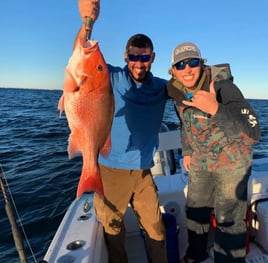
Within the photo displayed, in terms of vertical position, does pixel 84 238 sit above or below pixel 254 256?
above

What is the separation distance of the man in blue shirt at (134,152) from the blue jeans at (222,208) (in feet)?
1.52

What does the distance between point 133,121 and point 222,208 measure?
1.26 metres

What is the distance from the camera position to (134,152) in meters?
3.14

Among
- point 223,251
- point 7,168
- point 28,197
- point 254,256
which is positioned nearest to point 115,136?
point 223,251

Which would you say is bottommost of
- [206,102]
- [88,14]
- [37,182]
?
[37,182]

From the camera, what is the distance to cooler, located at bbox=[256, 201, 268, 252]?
3658 mm

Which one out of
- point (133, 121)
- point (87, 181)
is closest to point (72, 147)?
point (87, 181)

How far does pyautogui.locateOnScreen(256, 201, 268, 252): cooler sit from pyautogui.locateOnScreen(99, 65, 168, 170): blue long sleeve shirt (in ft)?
4.97

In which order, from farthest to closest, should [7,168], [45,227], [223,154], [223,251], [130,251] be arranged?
[7,168] → [45,227] → [130,251] → [223,251] → [223,154]

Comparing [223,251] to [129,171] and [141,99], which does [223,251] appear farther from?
[141,99]

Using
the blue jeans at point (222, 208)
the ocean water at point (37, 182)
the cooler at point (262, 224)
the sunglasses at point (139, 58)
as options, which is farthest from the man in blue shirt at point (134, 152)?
the cooler at point (262, 224)

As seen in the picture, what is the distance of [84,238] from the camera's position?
10.0 feet

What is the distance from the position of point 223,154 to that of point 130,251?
1955 mm

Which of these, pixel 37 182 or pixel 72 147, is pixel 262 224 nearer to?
pixel 72 147
